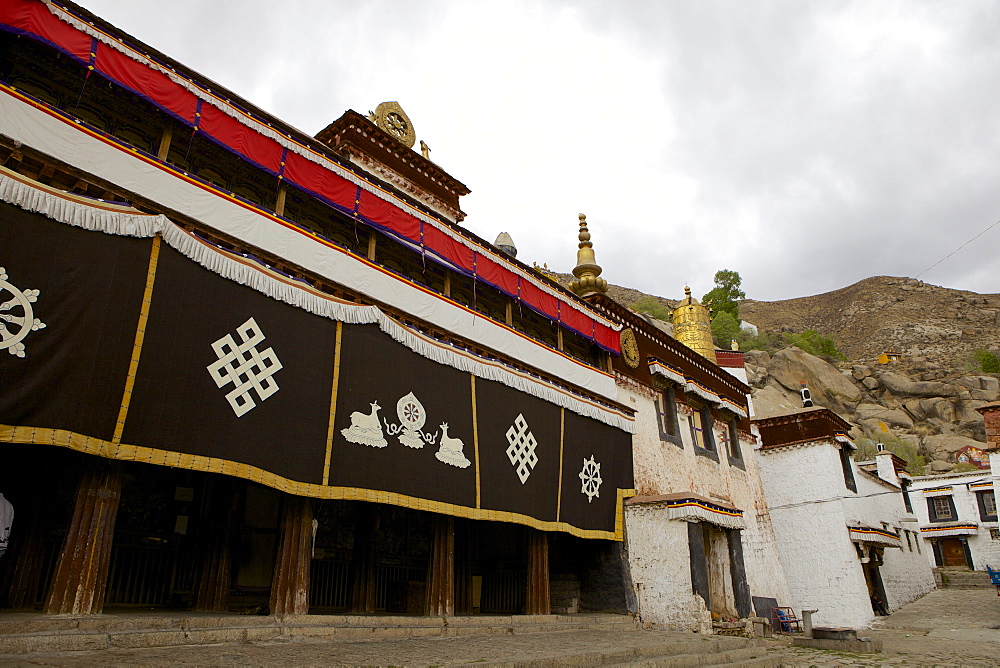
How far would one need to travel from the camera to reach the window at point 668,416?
48.4ft

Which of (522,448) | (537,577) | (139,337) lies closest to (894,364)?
(537,577)

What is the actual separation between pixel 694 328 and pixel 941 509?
59.0ft

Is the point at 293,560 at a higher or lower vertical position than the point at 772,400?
lower

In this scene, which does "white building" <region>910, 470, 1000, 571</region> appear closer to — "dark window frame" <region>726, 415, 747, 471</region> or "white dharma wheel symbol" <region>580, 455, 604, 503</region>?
Result: "dark window frame" <region>726, 415, 747, 471</region>

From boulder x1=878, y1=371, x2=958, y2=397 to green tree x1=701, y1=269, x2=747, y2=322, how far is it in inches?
563

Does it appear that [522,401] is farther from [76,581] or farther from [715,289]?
[715,289]

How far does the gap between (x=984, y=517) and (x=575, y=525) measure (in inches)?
1205

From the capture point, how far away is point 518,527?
38.6 feet

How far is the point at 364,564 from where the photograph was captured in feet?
30.3

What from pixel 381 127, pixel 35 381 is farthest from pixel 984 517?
pixel 35 381

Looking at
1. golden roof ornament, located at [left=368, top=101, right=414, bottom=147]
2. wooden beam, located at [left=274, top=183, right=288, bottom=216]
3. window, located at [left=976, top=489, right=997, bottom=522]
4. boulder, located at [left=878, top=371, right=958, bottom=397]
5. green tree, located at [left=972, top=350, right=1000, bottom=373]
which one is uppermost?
green tree, located at [left=972, top=350, right=1000, bottom=373]

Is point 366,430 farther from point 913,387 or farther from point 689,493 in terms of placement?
point 913,387

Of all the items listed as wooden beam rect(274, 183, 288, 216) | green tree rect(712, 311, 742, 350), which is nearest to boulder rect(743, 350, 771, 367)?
green tree rect(712, 311, 742, 350)

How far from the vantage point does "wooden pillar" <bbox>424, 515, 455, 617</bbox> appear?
8.65m
